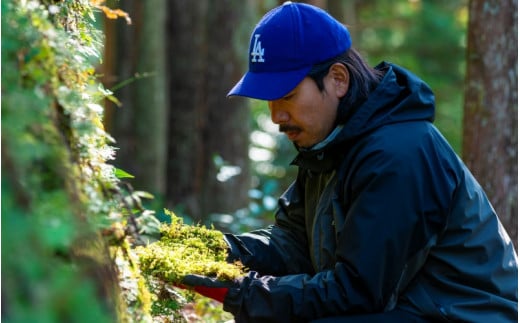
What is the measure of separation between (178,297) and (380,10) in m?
19.3

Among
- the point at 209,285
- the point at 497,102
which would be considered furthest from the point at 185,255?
the point at 497,102

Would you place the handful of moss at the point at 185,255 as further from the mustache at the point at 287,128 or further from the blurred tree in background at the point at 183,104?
the blurred tree in background at the point at 183,104

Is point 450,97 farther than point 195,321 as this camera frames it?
Yes

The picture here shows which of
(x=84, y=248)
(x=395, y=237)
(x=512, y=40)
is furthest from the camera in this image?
(x=512, y=40)

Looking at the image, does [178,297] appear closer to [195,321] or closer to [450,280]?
[450,280]

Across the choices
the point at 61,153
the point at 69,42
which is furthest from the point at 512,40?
the point at 61,153

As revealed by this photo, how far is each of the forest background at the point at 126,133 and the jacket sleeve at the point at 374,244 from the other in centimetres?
46

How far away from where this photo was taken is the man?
3.18m

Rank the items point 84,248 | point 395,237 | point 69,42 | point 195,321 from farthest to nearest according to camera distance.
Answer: point 195,321 < point 395,237 < point 69,42 < point 84,248

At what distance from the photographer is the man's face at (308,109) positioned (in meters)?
3.48

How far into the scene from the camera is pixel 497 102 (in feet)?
18.9

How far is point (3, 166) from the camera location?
2.13m

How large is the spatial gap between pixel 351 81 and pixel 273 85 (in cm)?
32

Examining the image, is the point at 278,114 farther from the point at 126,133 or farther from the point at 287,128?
the point at 126,133
